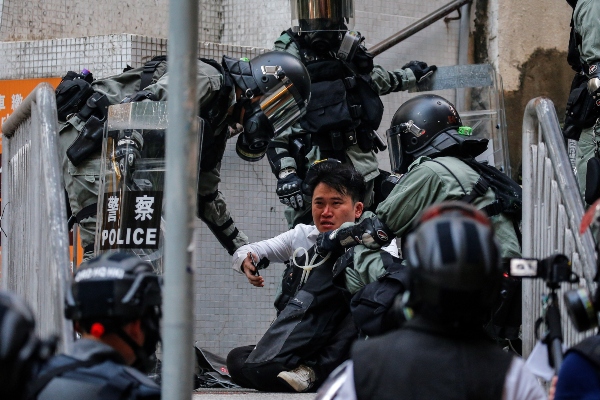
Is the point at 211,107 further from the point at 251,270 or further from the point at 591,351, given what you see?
the point at 591,351

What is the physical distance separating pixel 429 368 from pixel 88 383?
0.80 metres

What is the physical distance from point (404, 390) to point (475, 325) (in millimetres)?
235

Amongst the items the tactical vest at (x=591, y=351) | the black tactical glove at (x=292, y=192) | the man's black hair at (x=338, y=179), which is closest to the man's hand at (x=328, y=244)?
the man's black hair at (x=338, y=179)

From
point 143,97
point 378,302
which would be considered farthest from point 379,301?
point 143,97

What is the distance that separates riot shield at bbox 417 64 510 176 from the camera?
24.9 feet

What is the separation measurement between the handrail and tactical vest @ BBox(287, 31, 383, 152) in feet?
2.72

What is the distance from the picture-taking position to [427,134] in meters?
5.27

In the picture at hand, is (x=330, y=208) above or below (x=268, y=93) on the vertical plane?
below

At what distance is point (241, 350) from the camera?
538 centimetres

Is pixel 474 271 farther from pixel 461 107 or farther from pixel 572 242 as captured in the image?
pixel 461 107

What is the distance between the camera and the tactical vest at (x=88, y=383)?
2.40m

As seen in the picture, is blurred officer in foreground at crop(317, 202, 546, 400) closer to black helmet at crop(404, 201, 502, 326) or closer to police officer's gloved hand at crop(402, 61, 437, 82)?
black helmet at crop(404, 201, 502, 326)

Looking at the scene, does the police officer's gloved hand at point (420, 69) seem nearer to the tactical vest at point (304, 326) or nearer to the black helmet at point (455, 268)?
the tactical vest at point (304, 326)

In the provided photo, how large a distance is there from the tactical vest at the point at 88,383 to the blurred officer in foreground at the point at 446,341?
48 cm
